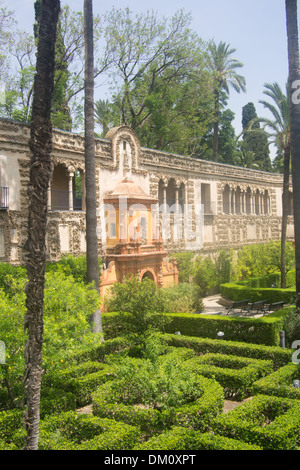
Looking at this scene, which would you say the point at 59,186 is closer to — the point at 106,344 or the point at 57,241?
the point at 57,241

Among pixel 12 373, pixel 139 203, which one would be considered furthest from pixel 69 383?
pixel 139 203

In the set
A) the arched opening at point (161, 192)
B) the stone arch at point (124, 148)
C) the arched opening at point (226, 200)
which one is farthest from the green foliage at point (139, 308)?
the arched opening at point (226, 200)

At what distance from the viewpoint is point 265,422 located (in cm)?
941

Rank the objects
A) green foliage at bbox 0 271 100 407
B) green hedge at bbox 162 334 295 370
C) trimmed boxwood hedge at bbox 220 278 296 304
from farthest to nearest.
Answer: trimmed boxwood hedge at bbox 220 278 296 304, green hedge at bbox 162 334 295 370, green foliage at bbox 0 271 100 407

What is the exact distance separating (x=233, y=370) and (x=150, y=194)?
567 inches

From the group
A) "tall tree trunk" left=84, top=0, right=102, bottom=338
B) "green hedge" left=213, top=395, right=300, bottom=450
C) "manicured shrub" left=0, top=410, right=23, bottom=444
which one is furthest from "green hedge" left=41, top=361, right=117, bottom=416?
"green hedge" left=213, top=395, right=300, bottom=450

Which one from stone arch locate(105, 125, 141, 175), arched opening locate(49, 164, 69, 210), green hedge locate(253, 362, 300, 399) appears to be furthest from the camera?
stone arch locate(105, 125, 141, 175)

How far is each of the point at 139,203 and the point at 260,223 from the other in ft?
59.6

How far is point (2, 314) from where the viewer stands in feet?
28.6

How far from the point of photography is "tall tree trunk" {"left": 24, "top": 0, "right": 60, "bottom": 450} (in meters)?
6.50

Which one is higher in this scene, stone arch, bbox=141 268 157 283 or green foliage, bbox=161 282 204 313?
stone arch, bbox=141 268 157 283

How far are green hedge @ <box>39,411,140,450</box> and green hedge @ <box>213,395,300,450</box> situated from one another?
175cm

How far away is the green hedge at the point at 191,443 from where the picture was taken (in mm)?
7402

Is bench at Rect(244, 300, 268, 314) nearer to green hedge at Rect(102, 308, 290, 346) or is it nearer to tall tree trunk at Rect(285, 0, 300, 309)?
green hedge at Rect(102, 308, 290, 346)
